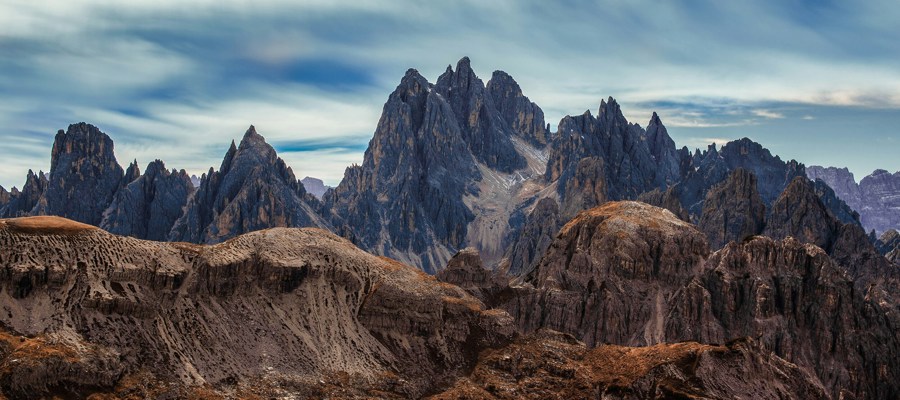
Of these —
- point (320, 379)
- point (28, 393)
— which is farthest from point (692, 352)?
point (28, 393)

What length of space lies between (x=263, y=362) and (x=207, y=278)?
701 inches

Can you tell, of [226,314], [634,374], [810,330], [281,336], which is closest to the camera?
[634,374]

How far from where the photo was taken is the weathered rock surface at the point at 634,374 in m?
120

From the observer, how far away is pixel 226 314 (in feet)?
432

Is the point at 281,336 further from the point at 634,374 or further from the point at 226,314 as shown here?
the point at 634,374

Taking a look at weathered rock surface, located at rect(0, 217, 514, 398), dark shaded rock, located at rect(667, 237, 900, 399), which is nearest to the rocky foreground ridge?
weathered rock surface, located at rect(0, 217, 514, 398)

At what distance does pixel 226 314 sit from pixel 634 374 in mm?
64710

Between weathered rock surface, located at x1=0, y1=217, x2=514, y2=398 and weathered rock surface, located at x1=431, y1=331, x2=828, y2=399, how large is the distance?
7.15 m

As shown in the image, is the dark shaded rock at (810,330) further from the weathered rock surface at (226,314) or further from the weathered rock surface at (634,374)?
the weathered rock surface at (226,314)

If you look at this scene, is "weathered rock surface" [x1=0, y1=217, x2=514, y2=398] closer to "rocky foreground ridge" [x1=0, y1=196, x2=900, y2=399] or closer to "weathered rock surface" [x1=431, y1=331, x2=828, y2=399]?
"rocky foreground ridge" [x1=0, y1=196, x2=900, y2=399]

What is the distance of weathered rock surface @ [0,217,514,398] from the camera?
365ft

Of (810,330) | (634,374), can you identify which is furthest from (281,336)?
(810,330)

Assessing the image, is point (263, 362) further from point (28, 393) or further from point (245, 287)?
point (28, 393)

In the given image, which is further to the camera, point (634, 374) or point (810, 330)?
point (810, 330)
